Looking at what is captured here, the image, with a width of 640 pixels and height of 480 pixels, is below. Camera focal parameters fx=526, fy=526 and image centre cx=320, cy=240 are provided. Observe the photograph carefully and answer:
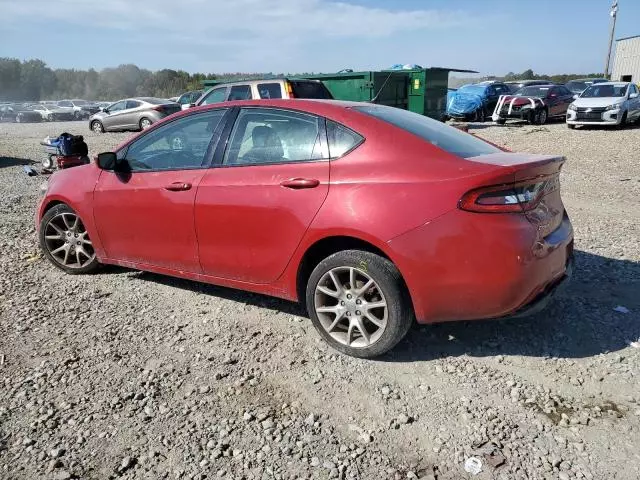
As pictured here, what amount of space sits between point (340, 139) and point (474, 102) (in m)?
20.8

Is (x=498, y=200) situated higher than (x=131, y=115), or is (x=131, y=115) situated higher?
(x=498, y=200)

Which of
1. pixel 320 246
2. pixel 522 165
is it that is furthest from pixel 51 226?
pixel 522 165

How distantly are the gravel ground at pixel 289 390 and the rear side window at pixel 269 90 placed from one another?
8.03 metres

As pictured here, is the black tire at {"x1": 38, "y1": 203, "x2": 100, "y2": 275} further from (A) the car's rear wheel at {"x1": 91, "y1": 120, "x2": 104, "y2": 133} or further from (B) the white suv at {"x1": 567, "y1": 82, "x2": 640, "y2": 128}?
(A) the car's rear wheel at {"x1": 91, "y1": 120, "x2": 104, "y2": 133}

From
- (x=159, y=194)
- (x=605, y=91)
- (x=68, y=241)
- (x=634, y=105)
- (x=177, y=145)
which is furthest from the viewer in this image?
(x=605, y=91)

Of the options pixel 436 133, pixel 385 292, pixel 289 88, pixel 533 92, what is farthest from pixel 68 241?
pixel 533 92

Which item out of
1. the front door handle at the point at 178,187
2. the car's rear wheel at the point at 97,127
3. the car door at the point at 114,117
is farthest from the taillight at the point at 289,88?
the car's rear wheel at the point at 97,127

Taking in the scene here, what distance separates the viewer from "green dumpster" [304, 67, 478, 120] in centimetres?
1553

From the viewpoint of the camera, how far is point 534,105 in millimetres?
20250

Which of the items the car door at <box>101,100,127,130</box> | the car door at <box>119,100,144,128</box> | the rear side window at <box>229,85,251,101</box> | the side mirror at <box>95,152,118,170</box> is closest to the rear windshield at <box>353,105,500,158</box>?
the side mirror at <box>95,152,118,170</box>

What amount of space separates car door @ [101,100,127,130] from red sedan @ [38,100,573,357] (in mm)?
20054

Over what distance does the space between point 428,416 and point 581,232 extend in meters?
4.10

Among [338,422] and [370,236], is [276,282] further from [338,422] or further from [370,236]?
[338,422]

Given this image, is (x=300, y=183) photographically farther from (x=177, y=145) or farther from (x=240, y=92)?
(x=240, y=92)
